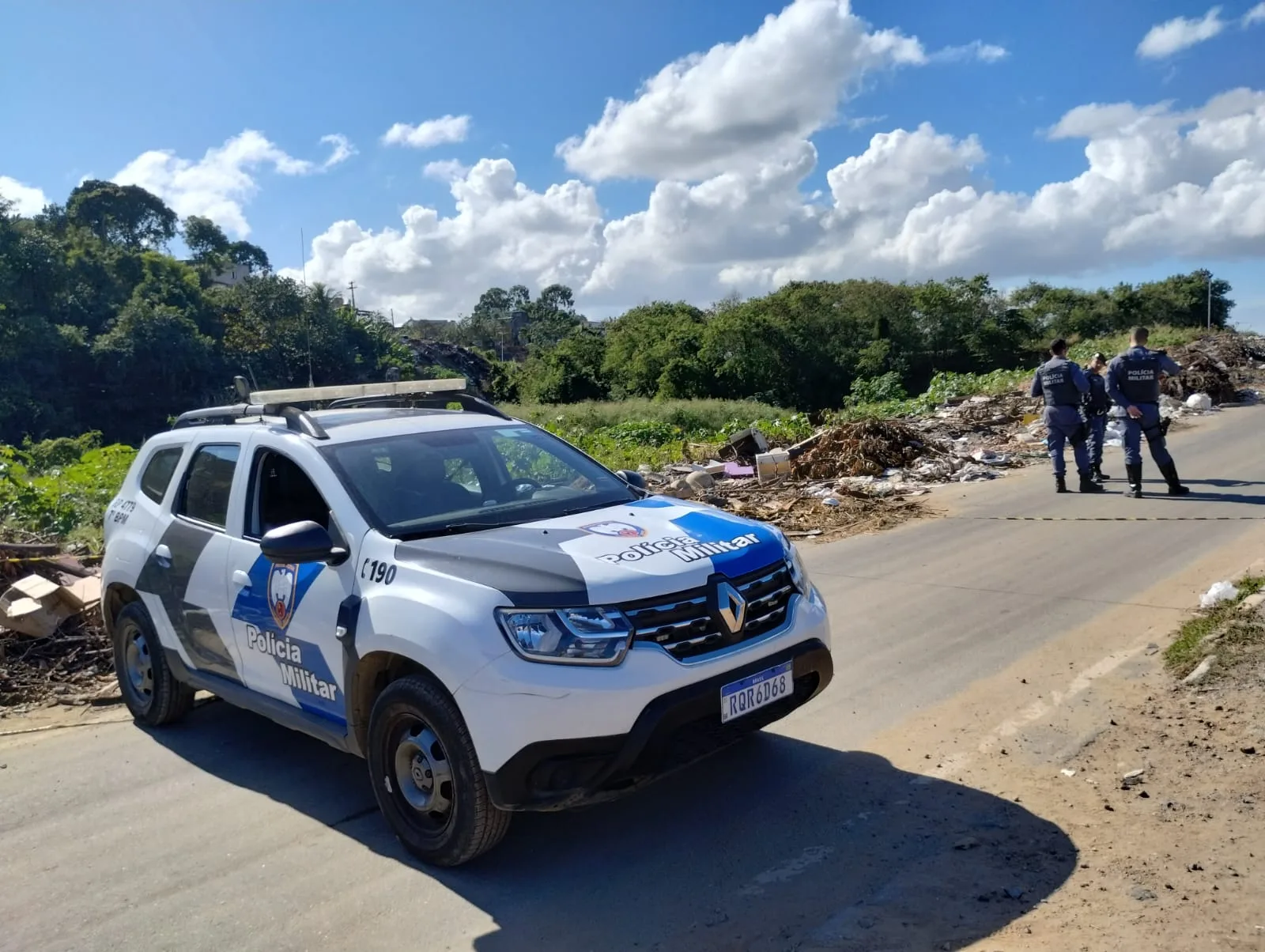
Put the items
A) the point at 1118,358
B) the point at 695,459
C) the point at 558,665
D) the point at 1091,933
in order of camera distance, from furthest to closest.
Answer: the point at 695,459, the point at 1118,358, the point at 558,665, the point at 1091,933

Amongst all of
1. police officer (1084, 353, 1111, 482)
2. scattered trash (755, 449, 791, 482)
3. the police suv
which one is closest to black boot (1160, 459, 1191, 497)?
police officer (1084, 353, 1111, 482)

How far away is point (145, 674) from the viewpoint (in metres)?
5.88

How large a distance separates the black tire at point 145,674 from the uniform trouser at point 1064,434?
10250mm

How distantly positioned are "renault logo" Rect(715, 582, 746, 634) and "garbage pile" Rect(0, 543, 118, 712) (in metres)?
4.74

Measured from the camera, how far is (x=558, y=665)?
356cm

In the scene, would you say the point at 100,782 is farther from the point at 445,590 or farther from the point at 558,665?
the point at 558,665

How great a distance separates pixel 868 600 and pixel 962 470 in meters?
7.76

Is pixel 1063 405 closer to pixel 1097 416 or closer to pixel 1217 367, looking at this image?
pixel 1097 416

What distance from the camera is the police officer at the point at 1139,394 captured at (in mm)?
11211

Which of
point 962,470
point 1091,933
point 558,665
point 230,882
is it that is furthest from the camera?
point 962,470

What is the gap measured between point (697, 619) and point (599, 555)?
452 mm

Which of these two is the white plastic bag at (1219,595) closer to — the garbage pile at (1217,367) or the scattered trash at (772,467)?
the scattered trash at (772,467)

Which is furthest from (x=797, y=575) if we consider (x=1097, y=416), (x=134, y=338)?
(x=134, y=338)

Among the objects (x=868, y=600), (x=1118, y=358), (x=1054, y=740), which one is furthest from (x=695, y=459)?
(x=1054, y=740)
